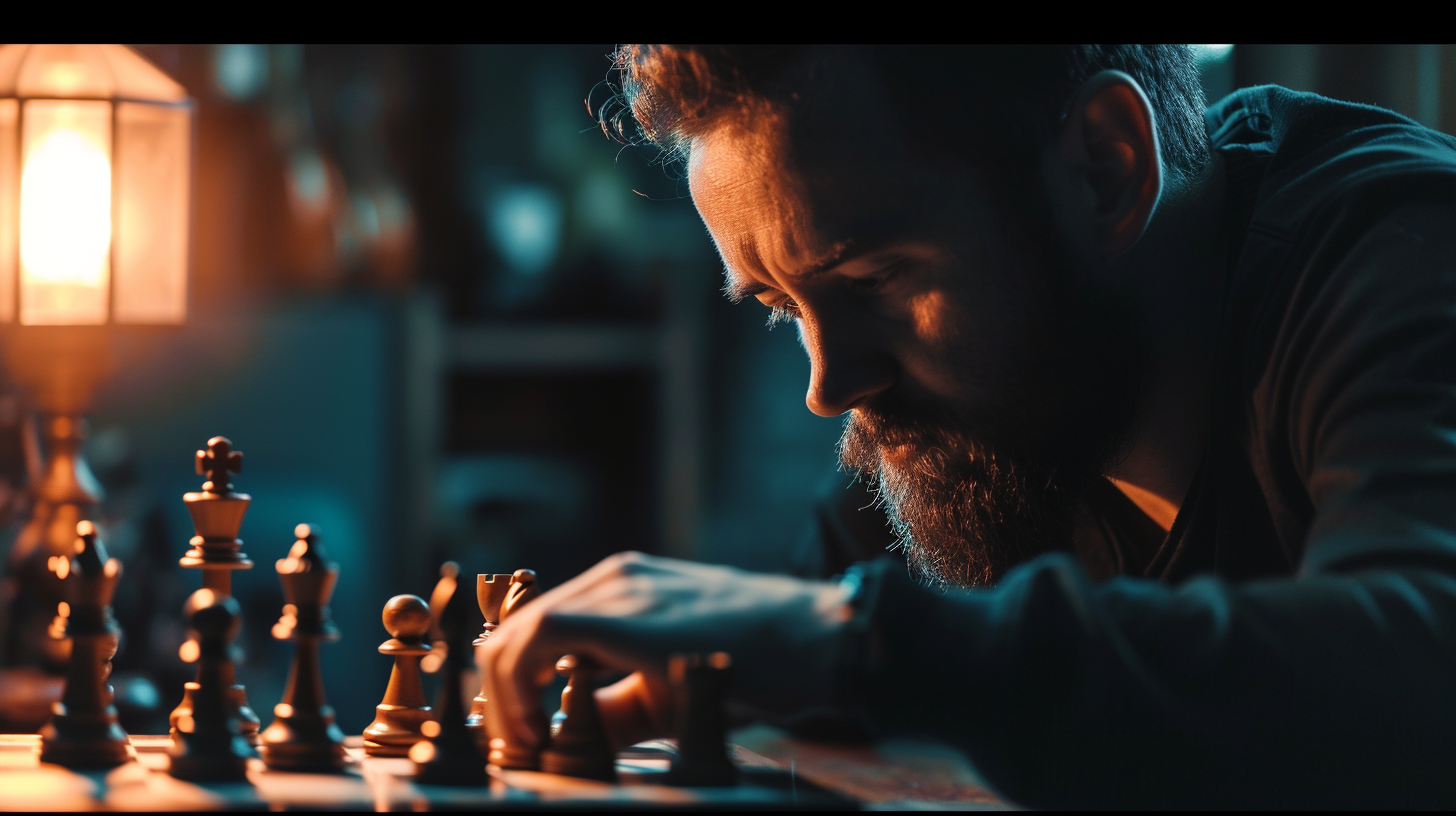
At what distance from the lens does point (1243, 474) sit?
3.49 ft

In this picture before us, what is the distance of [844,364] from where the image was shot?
1.04m

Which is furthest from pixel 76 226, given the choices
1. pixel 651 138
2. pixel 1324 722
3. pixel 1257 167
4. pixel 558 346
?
pixel 558 346

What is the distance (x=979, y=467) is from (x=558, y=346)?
8.03 ft

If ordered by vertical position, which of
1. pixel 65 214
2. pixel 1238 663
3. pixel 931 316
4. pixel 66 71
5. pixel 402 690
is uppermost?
pixel 66 71

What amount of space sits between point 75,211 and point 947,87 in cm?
124

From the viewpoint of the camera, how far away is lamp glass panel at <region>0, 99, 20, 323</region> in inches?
65.2

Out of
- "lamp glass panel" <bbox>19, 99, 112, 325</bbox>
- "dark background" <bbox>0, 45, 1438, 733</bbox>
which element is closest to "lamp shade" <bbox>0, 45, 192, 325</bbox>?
"lamp glass panel" <bbox>19, 99, 112, 325</bbox>

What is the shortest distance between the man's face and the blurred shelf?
93.2 inches

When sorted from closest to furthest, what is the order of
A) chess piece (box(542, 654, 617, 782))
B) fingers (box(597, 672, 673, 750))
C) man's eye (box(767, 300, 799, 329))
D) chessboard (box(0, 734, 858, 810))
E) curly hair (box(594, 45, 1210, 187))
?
chessboard (box(0, 734, 858, 810)) → chess piece (box(542, 654, 617, 782)) → fingers (box(597, 672, 673, 750)) → curly hair (box(594, 45, 1210, 187)) → man's eye (box(767, 300, 799, 329))

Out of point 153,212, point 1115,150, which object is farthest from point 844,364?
point 153,212

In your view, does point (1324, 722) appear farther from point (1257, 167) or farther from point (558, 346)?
point (558, 346)

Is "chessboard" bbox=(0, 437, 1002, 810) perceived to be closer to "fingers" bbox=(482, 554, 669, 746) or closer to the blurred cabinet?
"fingers" bbox=(482, 554, 669, 746)

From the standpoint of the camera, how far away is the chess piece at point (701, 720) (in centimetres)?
69

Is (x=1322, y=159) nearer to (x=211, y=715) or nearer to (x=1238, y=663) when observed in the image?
(x=1238, y=663)
